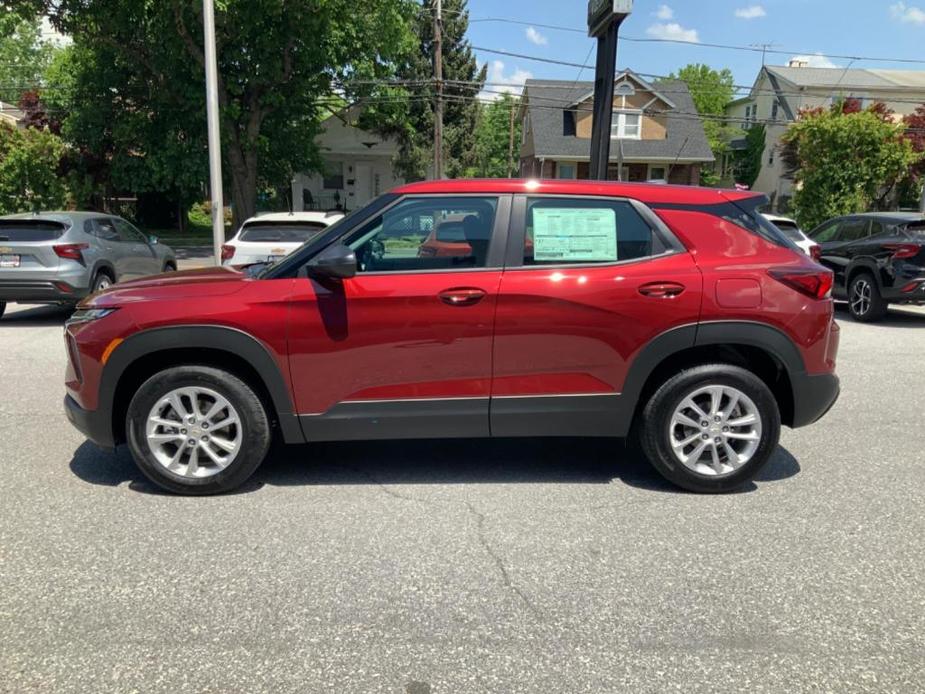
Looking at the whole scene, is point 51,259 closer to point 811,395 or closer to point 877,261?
point 811,395

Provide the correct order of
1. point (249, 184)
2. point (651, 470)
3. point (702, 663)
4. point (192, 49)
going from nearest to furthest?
point (702, 663)
point (651, 470)
point (192, 49)
point (249, 184)

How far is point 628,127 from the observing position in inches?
1500

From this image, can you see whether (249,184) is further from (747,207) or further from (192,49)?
(747,207)

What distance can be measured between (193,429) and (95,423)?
566 mm

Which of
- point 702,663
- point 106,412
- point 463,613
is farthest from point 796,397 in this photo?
point 106,412

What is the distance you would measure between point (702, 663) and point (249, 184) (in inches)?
878

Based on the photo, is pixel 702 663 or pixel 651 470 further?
pixel 651 470

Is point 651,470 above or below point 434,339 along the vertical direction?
below

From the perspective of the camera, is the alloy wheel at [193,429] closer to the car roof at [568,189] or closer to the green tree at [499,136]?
the car roof at [568,189]

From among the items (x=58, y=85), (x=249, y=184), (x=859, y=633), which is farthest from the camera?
(x=58, y=85)

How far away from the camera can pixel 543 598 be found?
3.03 metres

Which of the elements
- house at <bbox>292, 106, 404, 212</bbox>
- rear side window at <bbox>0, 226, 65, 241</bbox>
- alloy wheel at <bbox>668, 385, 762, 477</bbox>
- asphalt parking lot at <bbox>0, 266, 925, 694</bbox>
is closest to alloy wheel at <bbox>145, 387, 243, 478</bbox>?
asphalt parking lot at <bbox>0, 266, 925, 694</bbox>

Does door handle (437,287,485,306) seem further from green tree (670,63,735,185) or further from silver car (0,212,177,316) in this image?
green tree (670,63,735,185)

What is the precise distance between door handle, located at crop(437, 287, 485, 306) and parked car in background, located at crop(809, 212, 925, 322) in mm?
8660
